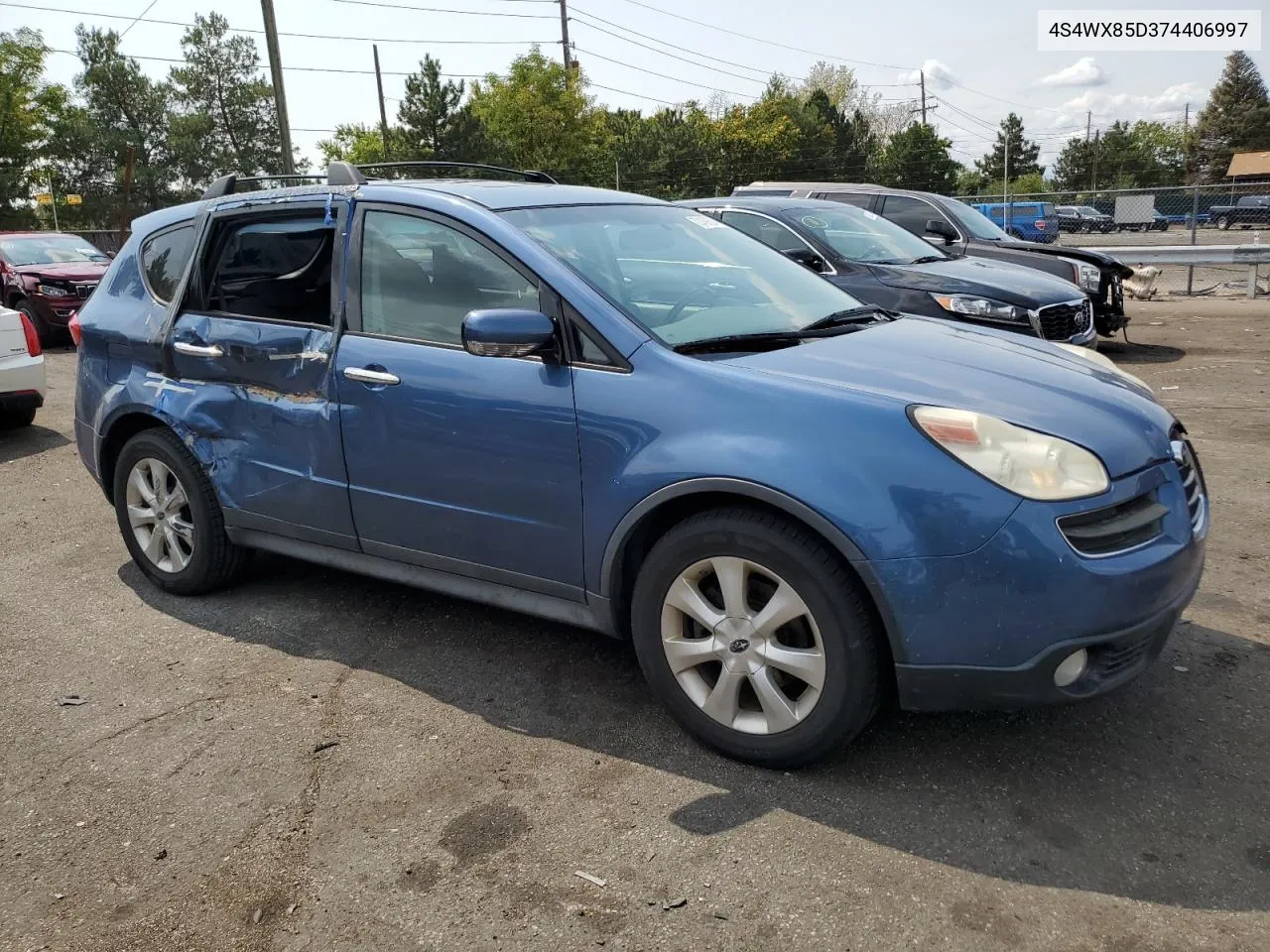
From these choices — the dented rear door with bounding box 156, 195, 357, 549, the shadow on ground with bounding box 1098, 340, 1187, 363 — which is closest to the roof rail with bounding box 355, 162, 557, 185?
the dented rear door with bounding box 156, 195, 357, 549

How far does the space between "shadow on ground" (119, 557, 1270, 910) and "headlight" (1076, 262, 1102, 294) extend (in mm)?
7477

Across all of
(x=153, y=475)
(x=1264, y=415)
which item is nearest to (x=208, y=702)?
(x=153, y=475)

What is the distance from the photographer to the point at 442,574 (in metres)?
3.76

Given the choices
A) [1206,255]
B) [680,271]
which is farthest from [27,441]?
[1206,255]

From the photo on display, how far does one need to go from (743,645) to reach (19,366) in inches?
299

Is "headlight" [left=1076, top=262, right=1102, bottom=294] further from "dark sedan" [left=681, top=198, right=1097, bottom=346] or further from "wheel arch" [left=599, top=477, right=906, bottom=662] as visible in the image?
"wheel arch" [left=599, top=477, right=906, bottom=662]

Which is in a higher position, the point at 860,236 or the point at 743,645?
the point at 860,236

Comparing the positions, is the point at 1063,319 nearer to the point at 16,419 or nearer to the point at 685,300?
the point at 685,300

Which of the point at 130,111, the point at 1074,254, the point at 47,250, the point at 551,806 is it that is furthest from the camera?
the point at 130,111

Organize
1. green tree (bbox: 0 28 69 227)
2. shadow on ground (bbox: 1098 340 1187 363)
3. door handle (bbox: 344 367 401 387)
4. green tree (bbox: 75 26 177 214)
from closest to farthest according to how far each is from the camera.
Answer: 1. door handle (bbox: 344 367 401 387)
2. shadow on ground (bbox: 1098 340 1187 363)
3. green tree (bbox: 0 28 69 227)
4. green tree (bbox: 75 26 177 214)

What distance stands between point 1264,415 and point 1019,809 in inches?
239

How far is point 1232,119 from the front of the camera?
8288cm

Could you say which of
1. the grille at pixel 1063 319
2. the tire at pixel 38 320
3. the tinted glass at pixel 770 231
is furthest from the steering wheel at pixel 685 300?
the tire at pixel 38 320

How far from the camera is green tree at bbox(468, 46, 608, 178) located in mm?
52031
